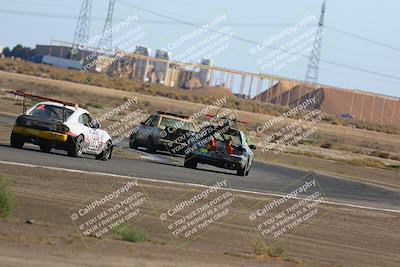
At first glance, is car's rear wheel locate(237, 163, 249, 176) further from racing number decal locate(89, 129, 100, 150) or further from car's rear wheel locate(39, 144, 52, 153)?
car's rear wheel locate(39, 144, 52, 153)

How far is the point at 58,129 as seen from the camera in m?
24.2

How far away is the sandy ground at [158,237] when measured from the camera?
1200 cm

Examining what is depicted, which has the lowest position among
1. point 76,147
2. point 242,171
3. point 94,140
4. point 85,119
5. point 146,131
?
point 242,171

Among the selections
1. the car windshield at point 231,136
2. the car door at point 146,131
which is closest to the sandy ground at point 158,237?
the car windshield at point 231,136

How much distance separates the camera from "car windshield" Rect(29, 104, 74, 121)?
24.6 m

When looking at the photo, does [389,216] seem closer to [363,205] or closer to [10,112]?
[363,205]

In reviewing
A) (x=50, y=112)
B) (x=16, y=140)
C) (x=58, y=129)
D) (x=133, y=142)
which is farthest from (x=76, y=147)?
(x=133, y=142)

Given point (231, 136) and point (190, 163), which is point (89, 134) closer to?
point (190, 163)

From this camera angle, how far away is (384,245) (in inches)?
705

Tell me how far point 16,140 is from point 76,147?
151 cm

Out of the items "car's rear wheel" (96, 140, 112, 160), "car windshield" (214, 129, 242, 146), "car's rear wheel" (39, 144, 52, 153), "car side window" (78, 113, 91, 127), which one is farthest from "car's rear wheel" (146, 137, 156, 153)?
"car side window" (78, 113, 91, 127)

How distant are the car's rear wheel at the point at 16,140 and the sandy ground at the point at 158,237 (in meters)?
4.34

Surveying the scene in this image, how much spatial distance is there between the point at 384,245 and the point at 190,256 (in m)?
5.99

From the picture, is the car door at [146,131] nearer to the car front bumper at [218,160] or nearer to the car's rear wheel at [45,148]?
the car front bumper at [218,160]
